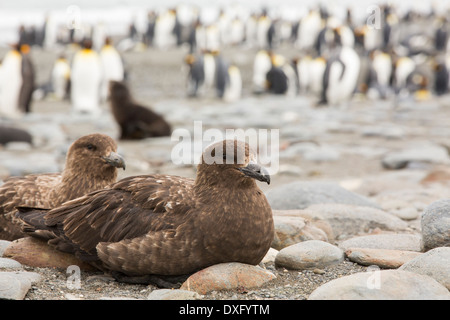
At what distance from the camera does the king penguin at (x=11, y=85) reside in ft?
51.7

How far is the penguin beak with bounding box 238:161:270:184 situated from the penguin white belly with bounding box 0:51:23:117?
1335cm

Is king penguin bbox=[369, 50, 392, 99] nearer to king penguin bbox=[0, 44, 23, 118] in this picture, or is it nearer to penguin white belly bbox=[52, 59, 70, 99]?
penguin white belly bbox=[52, 59, 70, 99]

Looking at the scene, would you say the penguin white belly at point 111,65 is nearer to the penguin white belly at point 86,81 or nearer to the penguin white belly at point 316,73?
the penguin white belly at point 86,81

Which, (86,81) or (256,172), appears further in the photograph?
(86,81)

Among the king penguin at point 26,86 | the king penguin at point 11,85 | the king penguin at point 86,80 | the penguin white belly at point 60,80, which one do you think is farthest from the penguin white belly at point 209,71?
the king penguin at point 11,85

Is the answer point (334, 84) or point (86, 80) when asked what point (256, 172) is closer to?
point (86, 80)

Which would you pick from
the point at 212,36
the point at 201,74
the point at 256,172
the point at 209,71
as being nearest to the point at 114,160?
the point at 256,172

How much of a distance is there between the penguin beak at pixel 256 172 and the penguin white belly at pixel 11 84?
13.4 meters

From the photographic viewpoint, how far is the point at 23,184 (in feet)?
15.4

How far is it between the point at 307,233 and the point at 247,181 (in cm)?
106

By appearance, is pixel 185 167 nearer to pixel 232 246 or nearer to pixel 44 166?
pixel 44 166

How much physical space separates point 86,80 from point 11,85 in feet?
7.30

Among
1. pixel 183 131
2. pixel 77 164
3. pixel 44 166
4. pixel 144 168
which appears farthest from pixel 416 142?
pixel 77 164

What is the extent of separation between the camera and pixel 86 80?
17.4 metres
